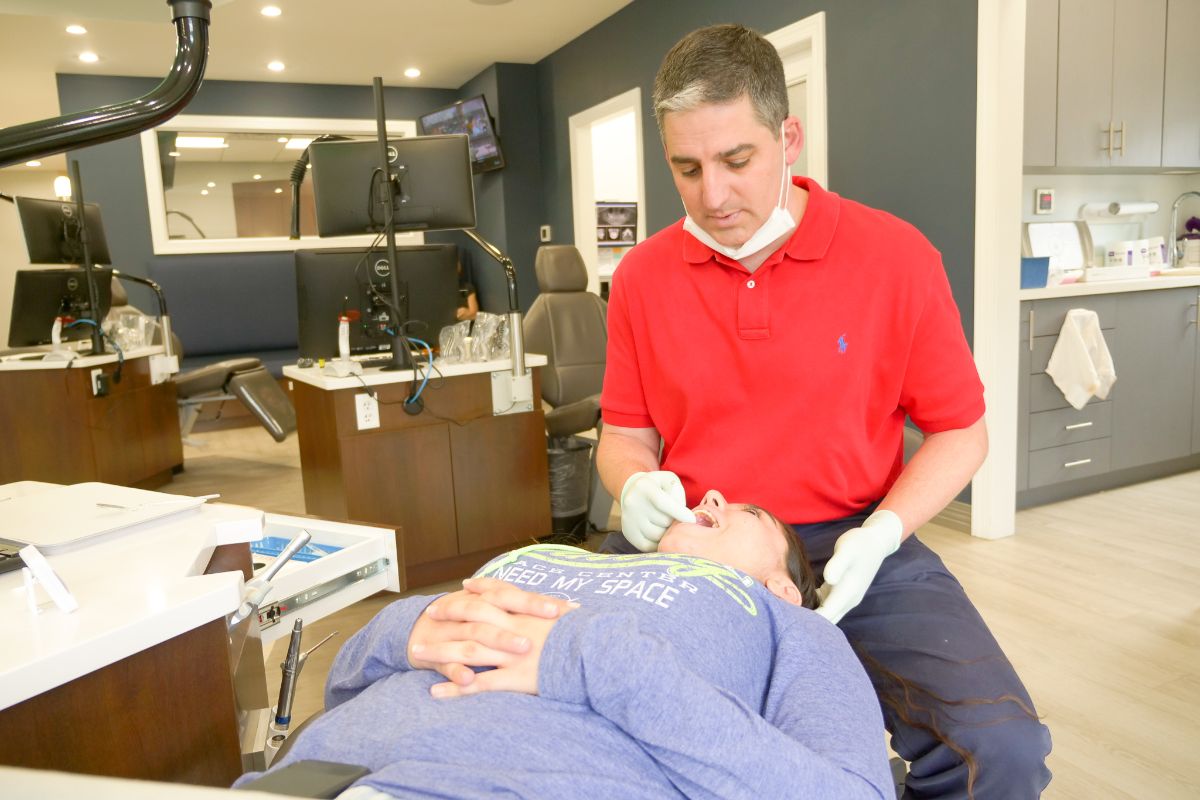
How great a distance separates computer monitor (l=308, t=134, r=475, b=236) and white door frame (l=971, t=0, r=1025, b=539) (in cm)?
193

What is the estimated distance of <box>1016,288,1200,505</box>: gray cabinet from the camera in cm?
347

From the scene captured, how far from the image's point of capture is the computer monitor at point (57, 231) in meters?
3.93

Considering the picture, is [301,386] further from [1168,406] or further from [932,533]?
[1168,406]

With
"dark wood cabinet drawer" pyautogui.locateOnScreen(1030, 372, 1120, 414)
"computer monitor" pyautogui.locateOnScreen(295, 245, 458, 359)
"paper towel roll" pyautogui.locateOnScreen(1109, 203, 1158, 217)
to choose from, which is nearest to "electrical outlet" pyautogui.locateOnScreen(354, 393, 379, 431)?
"computer monitor" pyautogui.locateOnScreen(295, 245, 458, 359)

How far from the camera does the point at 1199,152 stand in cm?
420

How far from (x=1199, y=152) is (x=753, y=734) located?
473 centimetres

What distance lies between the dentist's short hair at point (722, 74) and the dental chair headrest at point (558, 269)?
2.62m

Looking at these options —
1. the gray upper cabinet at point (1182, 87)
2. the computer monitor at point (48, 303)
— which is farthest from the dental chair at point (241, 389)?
the gray upper cabinet at point (1182, 87)

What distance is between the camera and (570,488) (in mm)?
3395

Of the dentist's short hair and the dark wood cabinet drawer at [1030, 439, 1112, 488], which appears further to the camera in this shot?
the dark wood cabinet drawer at [1030, 439, 1112, 488]

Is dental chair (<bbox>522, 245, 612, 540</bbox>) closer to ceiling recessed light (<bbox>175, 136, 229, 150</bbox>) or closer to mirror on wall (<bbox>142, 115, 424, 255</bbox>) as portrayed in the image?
mirror on wall (<bbox>142, 115, 424, 255</bbox>)

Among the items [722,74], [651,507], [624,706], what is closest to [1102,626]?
[651,507]

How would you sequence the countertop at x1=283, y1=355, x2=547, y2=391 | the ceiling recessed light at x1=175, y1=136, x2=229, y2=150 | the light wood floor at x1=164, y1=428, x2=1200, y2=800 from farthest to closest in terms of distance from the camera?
the ceiling recessed light at x1=175, y1=136, x2=229, y2=150, the countertop at x1=283, y1=355, x2=547, y2=391, the light wood floor at x1=164, y1=428, x2=1200, y2=800

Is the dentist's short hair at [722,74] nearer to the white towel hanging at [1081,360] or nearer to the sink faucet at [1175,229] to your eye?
the white towel hanging at [1081,360]
